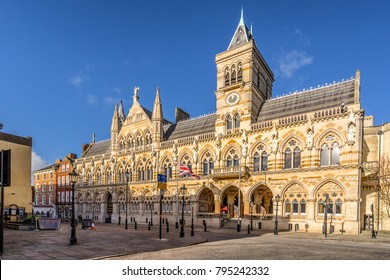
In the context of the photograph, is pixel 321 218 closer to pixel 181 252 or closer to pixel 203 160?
pixel 203 160

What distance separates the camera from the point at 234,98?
1393 inches

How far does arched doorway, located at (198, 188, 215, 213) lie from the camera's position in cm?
3672

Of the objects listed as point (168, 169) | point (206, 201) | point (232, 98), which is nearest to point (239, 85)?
point (232, 98)

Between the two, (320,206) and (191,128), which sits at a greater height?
(191,128)

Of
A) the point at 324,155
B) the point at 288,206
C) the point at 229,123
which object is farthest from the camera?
the point at 229,123

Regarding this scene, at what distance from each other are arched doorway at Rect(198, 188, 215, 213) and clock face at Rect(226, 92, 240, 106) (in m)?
12.3

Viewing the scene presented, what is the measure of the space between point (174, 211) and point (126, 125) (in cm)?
1808

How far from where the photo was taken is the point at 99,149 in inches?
2172

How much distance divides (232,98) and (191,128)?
872cm

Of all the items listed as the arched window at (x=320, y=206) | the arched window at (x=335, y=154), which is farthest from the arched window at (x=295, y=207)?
the arched window at (x=335, y=154)

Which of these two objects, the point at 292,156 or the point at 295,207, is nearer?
the point at 295,207

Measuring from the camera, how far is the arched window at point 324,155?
28.0 meters

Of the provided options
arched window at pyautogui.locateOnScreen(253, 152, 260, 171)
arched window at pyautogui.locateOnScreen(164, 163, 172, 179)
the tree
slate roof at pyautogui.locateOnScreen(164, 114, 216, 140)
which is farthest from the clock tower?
the tree

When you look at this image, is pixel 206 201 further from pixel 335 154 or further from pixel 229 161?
pixel 335 154
